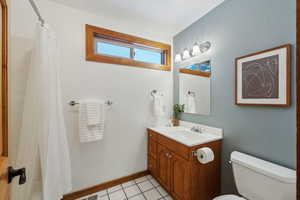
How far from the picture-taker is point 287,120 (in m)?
1.04

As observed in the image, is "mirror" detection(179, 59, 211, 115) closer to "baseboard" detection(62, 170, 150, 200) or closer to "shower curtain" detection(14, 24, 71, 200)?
"baseboard" detection(62, 170, 150, 200)

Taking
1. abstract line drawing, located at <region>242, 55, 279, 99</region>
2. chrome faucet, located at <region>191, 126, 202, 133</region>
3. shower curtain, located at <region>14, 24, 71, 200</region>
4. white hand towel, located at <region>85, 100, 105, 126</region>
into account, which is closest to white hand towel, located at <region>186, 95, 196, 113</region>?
chrome faucet, located at <region>191, 126, 202, 133</region>

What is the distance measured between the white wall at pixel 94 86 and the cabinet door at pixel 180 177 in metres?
0.68

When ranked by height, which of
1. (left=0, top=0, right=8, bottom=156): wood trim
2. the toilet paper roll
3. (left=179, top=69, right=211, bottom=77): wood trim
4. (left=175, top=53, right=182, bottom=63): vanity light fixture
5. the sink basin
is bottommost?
the toilet paper roll

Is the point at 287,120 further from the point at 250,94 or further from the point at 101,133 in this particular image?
the point at 101,133

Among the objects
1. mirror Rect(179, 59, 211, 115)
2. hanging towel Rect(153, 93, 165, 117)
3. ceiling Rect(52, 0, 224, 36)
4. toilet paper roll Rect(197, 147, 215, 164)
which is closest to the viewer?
toilet paper roll Rect(197, 147, 215, 164)

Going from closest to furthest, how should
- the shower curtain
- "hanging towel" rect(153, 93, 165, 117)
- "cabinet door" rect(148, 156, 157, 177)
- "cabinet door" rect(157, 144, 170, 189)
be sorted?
the shower curtain → "cabinet door" rect(157, 144, 170, 189) → "cabinet door" rect(148, 156, 157, 177) → "hanging towel" rect(153, 93, 165, 117)

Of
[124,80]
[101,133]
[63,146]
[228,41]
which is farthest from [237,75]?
[63,146]

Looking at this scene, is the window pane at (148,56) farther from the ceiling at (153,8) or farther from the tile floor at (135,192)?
the tile floor at (135,192)

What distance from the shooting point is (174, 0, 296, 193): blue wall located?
3.45 feet

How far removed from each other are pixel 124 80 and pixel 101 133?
2.63 feet

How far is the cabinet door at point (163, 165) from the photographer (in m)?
1.62

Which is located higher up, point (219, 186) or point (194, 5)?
point (194, 5)

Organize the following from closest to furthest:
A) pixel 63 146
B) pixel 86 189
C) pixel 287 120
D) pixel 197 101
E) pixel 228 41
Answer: pixel 287 120, pixel 63 146, pixel 228 41, pixel 86 189, pixel 197 101
